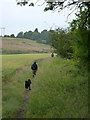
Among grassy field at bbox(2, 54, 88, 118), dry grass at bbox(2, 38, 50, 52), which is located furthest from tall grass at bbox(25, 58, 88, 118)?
dry grass at bbox(2, 38, 50, 52)

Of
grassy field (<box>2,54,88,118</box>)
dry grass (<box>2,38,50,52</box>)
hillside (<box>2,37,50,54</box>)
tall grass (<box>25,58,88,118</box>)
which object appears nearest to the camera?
tall grass (<box>25,58,88,118</box>)

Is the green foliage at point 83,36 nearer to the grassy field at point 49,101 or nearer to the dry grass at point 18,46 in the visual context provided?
the grassy field at point 49,101

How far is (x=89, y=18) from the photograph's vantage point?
1620 centimetres

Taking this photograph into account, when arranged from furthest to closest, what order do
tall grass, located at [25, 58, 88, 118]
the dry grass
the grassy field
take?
1. the dry grass
2. the grassy field
3. tall grass, located at [25, 58, 88, 118]

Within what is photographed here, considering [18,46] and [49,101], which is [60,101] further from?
[18,46]

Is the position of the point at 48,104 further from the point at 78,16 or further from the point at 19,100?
the point at 78,16

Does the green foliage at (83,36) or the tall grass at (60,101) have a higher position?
the green foliage at (83,36)

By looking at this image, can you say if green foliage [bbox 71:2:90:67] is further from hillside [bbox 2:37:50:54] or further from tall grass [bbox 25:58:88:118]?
hillside [bbox 2:37:50:54]

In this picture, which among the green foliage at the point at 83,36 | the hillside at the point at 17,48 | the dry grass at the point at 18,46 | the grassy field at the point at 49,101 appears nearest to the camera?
the grassy field at the point at 49,101

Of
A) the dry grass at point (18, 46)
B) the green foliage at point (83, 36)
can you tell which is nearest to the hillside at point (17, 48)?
the dry grass at point (18, 46)

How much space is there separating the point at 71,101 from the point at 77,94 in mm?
1470

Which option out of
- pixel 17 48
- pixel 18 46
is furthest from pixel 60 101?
pixel 18 46

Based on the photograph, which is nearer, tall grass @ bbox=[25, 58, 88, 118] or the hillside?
tall grass @ bbox=[25, 58, 88, 118]

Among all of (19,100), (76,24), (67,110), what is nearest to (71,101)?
(67,110)
